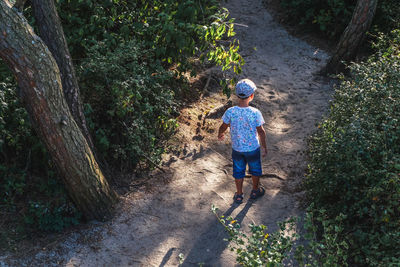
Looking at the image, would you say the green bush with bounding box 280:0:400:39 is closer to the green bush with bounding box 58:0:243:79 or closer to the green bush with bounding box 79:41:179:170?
the green bush with bounding box 58:0:243:79

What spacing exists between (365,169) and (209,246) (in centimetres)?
184

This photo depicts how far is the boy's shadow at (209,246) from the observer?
4254 millimetres

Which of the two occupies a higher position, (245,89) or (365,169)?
(245,89)

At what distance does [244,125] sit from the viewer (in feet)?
15.4

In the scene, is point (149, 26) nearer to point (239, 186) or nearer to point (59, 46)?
point (59, 46)

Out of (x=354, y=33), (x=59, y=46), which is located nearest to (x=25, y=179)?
(x=59, y=46)

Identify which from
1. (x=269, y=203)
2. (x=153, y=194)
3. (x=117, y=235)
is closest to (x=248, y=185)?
(x=269, y=203)

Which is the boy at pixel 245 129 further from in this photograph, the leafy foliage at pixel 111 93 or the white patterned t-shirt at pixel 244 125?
the leafy foliage at pixel 111 93

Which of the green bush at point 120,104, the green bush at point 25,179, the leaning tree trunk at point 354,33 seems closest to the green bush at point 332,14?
the leaning tree trunk at point 354,33

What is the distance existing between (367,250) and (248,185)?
6.91ft

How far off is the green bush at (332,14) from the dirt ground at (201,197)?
1.92 m

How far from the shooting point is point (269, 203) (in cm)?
514

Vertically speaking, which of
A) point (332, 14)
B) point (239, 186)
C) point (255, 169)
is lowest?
point (239, 186)

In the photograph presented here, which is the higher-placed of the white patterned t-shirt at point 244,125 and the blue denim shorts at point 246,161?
the white patterned t-shirt at point 244,125
